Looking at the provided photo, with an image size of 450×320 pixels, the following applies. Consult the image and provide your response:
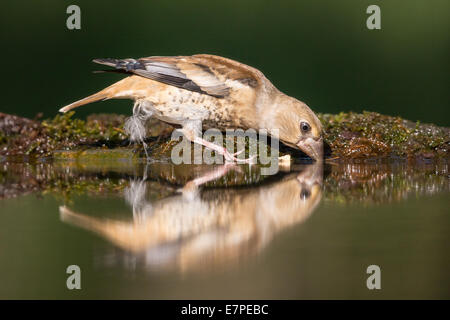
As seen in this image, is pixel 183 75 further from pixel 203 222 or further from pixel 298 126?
pixel 203 222

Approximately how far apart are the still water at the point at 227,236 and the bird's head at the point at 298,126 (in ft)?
4.20

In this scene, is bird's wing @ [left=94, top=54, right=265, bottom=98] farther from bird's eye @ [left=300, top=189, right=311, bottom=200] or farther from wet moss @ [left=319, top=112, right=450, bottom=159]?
bird's eye @ [left=300, top=189, right=311, bottom=200]

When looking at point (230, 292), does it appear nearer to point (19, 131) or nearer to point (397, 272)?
point (397, 272)

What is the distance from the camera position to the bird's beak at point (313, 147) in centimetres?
452

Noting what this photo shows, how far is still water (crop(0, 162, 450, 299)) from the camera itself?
52.8 inches

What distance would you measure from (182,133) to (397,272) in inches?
143

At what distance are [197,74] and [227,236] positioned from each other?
309 centimetres

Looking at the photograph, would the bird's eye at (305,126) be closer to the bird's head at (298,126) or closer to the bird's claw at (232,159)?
the bird's head at (298,126)

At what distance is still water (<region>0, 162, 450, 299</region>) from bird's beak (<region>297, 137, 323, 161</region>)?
127 cm

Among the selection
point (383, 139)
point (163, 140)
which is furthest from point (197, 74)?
point (383, 139)

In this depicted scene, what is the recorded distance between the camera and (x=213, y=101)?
468 centimetres

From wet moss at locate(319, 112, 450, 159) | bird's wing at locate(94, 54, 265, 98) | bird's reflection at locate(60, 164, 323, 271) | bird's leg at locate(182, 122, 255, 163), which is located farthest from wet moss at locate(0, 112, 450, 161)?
bird's reflection at locate(60, 164, 323, 271)

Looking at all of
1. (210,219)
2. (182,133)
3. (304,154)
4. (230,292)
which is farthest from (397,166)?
(230,292)

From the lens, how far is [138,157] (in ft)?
15.4
